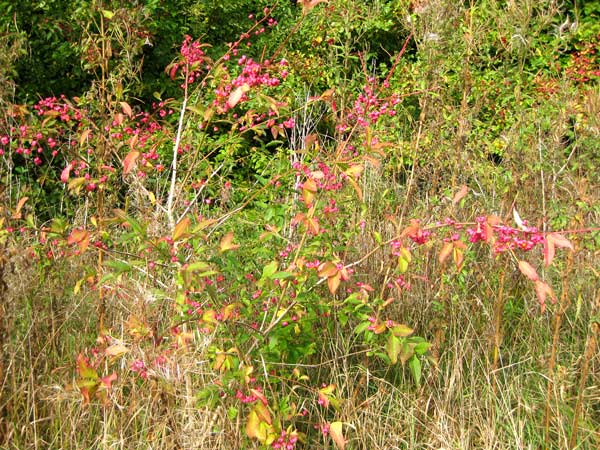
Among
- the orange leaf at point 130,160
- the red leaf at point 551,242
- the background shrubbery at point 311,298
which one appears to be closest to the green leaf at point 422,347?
the background shrubbery at point 311,298

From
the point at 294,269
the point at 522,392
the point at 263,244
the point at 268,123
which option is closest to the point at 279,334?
the point at 294,269

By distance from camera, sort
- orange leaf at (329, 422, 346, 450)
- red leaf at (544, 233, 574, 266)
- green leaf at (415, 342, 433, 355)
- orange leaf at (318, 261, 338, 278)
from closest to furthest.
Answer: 1. red leaf at (544, 233, 574, 266)
2. orange leaf at (318, 261, 338, 278)
3. orange leaf at (329, 422, 346, 450)
4. green leaf at (415, 342, 433, 355)

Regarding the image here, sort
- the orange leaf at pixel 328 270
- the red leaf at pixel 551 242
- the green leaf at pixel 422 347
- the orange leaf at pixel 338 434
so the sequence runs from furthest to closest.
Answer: the green leaf at pixel 422 347, the orange leaf at pixel 338 434, the orange leaf at pixel 328 270, the red leaf at pixel 551 242

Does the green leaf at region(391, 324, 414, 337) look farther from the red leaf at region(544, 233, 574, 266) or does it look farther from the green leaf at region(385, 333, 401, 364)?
the red leaf at region(544, 233, 574, 266)

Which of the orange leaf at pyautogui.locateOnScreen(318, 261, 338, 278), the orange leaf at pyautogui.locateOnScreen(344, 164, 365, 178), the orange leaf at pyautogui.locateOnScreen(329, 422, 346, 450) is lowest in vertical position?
the orange leaf at pyautogui.locateOnScreen(329, 422, 346, 450)

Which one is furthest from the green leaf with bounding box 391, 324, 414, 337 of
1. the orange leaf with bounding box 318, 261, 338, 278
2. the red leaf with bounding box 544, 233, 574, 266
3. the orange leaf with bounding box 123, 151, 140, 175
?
the orange leaf with bounding box 123, 151, 140, 175

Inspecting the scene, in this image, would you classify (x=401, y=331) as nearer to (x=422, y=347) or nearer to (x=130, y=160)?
(x=422, y=347)

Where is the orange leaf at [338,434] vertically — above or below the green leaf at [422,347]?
below

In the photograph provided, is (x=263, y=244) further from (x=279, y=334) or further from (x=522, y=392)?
(x=522, y=392)

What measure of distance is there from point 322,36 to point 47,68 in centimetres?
250

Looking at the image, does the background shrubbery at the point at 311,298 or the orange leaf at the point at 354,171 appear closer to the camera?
the orange leaf at the point at 354,171

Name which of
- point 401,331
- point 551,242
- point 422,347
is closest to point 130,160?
point 401,331

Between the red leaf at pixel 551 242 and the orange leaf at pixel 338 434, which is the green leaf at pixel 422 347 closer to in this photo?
the orange leaf at pixel 338 434

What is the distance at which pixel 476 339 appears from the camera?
3.28m
